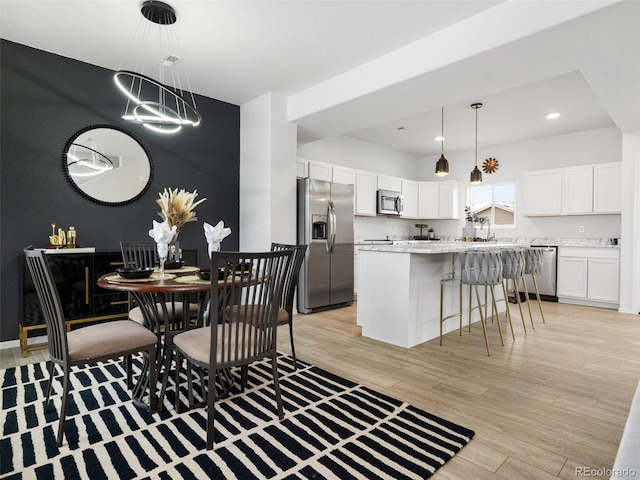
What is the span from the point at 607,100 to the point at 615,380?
108 inches

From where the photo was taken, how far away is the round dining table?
6.42 feet

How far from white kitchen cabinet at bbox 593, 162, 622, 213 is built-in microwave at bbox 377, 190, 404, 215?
301cm

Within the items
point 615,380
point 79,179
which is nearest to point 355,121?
point 79,179

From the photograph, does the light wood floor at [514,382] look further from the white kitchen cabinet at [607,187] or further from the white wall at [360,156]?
the white wall at [360,156]

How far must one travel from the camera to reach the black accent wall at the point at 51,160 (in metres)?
3.31

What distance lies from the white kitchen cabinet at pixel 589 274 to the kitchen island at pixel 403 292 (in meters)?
2.97

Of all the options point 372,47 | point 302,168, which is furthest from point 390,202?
point 372,47

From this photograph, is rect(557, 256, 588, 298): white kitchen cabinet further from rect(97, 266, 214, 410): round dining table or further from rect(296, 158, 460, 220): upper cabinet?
rect(97, 266, 214, 410): round dining table

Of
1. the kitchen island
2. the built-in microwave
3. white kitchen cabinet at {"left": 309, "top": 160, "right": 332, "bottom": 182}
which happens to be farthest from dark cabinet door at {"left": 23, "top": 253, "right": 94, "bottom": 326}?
the built-in microwave

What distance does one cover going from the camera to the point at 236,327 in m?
1.85

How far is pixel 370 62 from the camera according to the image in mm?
3617

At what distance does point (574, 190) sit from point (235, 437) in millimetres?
6227

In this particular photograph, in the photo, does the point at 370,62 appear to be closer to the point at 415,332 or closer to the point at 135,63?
the point at 135,63

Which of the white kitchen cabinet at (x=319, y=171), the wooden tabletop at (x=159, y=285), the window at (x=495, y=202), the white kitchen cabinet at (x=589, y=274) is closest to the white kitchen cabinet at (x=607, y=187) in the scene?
the white kitchen cabinet at (x=589, y=274)
